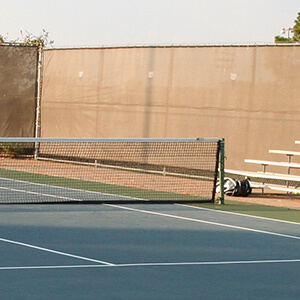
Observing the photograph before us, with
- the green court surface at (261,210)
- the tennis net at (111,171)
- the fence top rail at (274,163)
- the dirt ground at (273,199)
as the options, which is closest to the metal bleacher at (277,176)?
the fence top rail at (274,163)

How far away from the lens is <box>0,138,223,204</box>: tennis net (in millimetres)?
13844

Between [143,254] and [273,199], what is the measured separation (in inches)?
279

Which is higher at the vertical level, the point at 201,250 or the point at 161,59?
the point at 161,59

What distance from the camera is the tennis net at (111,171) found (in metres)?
13.8

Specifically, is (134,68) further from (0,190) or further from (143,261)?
(143,261)

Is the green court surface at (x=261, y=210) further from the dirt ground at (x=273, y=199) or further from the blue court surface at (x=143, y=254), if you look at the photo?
the dirt ground at (x=273, y=199)

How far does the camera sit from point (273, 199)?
15.0 metres

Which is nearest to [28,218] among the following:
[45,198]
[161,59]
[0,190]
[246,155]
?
[45,198]

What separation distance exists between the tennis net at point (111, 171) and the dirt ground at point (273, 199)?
74 cm

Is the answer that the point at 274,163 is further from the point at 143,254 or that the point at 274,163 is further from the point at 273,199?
the point at 143,254

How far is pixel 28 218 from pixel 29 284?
14.1 feet

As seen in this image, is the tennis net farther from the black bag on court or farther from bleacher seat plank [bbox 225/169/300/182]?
bleacher seat plank [bbox 225/169/300/182]

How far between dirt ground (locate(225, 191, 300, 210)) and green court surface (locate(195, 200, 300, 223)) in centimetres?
58

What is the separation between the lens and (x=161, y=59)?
18.6 meters
